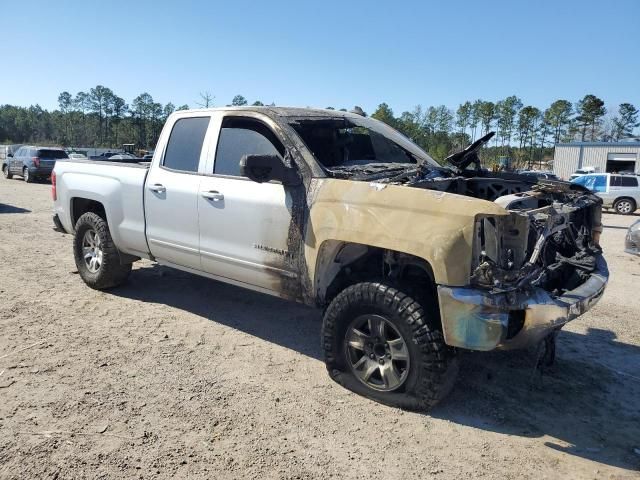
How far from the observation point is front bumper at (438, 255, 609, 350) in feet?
9.71

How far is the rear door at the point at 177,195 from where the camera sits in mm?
4617

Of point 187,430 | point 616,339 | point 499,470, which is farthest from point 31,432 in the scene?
point 616,339

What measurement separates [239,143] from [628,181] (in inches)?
825

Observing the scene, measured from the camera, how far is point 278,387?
373 centimetres

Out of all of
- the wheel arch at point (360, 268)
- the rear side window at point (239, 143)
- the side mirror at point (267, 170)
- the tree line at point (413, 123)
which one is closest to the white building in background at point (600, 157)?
the tree line at point (413, 123)

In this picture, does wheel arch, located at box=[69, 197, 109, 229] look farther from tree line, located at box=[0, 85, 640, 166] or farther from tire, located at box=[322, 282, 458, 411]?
tree line, located at box=[0, 85, 640, 166]

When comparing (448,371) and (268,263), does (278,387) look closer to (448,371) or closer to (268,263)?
(268,263)

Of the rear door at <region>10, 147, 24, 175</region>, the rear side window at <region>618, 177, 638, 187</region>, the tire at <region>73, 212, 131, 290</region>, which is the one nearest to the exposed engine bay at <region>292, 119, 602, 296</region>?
the tire at <region>73, 212, 131, 290</region>

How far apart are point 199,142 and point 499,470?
3.60 metres

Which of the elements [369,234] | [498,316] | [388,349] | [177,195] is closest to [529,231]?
[498,316]

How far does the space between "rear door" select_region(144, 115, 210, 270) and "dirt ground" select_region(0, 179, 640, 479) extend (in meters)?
0.77

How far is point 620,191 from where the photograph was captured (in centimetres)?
2042

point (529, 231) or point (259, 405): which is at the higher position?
point (529, 231)

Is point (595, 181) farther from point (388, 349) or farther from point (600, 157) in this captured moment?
point (600, 157)
